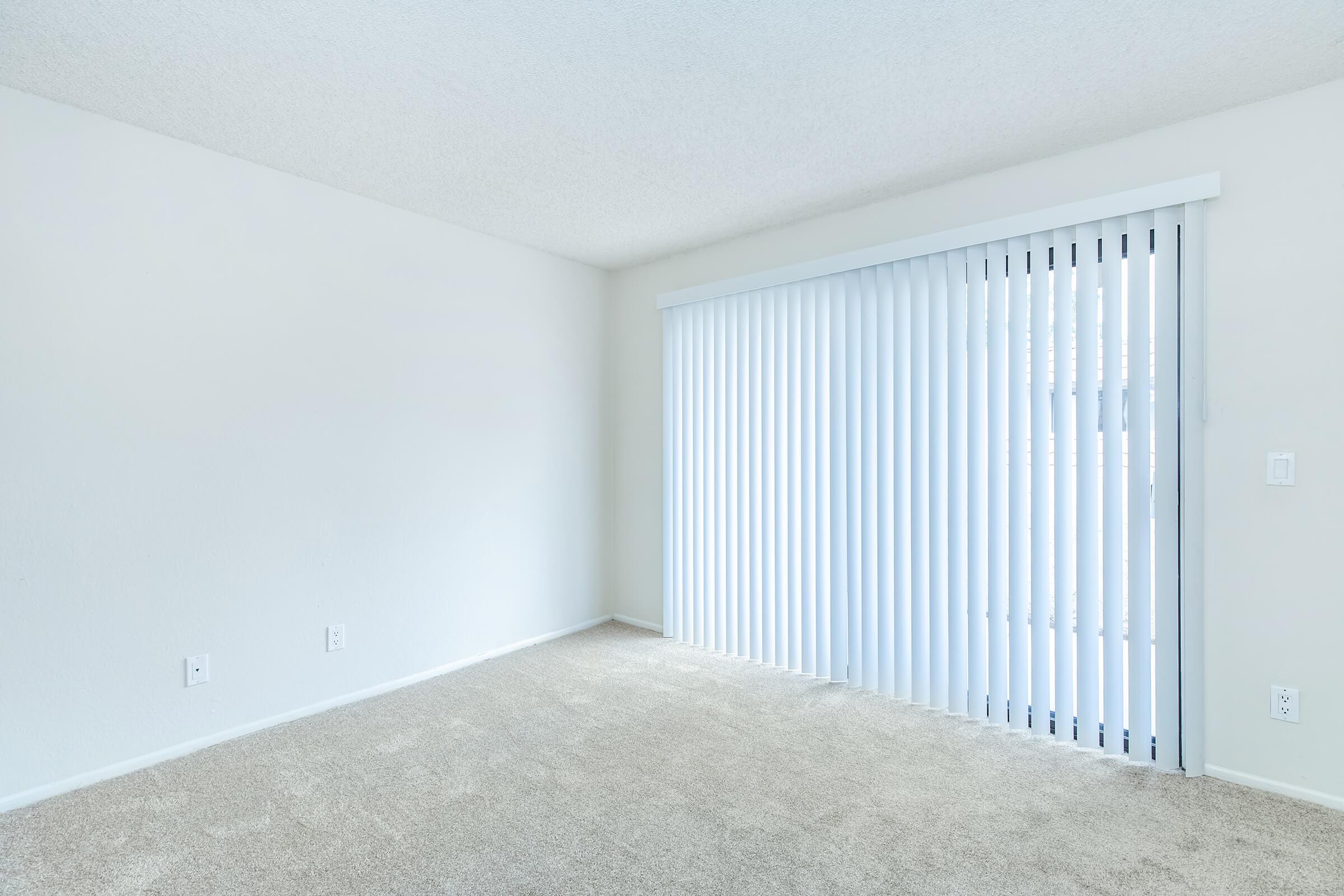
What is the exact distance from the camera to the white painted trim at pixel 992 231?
240 cm

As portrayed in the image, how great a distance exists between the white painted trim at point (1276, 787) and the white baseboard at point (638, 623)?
284 cm

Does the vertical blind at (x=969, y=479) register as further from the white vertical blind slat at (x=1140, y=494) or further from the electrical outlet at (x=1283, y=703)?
the electrical outlet at (x=1283, y=703)

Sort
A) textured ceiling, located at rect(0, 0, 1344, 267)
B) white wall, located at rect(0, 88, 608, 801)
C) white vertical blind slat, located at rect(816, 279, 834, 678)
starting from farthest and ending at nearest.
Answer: white vertical blind slat, located at rect(816, 279, 834, 678)
white wall, located at rect(0, 88, 608, 801)
textured ceiling, located at rect(0, 0, 1344, 267)

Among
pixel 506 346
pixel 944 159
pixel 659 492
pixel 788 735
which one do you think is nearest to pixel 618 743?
pixel 788 735

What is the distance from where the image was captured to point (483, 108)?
237 centimetres

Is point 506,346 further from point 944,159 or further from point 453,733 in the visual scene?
point 944,159

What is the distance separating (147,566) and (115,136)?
1.65 metres

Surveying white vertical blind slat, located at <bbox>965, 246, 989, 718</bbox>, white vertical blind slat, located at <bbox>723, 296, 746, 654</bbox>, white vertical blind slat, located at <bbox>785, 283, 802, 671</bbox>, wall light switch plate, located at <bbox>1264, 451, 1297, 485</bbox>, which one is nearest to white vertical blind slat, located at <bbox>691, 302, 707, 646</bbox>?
white vertical blind slat, located at <bbox>723, 296, 746, 654</bbox>

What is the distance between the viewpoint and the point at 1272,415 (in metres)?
2.29

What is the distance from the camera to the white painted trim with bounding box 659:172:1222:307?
2404mm

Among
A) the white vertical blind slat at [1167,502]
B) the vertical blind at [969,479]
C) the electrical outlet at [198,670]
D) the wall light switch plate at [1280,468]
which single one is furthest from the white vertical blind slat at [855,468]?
the electrical outlet at [198,670]

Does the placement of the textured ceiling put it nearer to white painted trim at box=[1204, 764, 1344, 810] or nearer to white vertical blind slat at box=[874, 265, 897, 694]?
white vertical blind slat at box=[874, 265, 897, 694]

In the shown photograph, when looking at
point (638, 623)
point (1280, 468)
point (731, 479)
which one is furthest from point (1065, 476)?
point (638, 623)

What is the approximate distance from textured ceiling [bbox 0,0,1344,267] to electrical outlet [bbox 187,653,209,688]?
2109 mm
